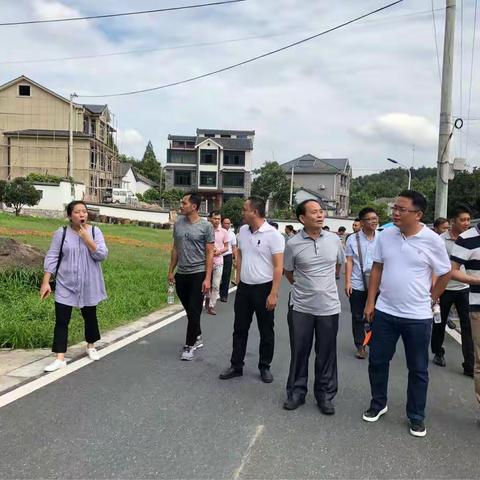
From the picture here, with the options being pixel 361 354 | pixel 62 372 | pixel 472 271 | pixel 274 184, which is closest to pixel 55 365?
pixel 62 372

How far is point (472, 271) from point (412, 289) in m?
0.75

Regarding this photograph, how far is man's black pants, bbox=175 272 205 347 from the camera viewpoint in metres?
5.94

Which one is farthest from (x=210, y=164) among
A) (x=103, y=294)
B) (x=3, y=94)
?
(x=103, y=294)

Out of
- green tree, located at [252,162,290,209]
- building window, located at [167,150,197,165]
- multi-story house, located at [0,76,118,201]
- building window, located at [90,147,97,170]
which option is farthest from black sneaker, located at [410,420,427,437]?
building window, located at [167,150,197,165]

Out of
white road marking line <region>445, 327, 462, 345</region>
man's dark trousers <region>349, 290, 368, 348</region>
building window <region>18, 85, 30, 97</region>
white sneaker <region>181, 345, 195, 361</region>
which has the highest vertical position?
building window <region>18, 85, 30, 97</region>

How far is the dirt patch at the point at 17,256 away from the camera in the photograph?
953 cm

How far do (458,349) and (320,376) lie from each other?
3.45 m

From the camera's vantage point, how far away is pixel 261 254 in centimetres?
519

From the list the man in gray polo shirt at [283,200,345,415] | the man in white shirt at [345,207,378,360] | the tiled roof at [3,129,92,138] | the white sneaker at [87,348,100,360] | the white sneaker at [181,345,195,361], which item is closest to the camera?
the man in gray polo shirt at [283,200,345,415]

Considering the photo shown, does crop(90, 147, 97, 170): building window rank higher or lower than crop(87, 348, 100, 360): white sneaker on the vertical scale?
higher

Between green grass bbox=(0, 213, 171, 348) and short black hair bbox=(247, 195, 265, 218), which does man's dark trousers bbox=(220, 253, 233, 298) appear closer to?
green grass bbox=(0, 213, 171, 348)

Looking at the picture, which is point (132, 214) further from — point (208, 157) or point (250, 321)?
point (250, 321)

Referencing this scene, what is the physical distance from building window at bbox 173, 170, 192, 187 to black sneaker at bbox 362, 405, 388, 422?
→ 5964 centimetres

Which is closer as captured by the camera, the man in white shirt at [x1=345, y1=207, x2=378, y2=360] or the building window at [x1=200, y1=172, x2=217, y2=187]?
the man in white shirt at [x1=345, y1=207, x2=378, y2=360]
